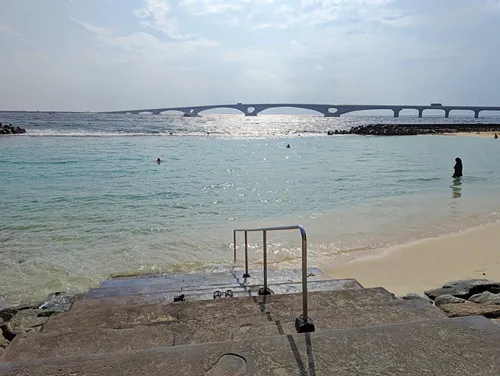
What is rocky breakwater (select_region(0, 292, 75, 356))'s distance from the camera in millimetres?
4562

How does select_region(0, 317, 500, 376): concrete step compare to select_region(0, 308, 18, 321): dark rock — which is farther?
select_region(0, 308, 18, 321): dark rock

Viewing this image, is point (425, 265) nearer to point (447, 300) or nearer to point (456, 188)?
point (447, 300)

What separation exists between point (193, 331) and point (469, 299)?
166 inches

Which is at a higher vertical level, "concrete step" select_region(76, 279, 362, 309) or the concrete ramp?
the concrete ramp

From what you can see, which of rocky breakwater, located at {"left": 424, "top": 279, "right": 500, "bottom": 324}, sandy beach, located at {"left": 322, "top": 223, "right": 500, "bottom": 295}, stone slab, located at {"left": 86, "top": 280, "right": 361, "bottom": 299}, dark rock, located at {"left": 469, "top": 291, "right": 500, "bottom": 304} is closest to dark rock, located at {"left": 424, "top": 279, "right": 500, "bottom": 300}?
rocky breakwater, located at {"left": 424, "top": 279, "right": 500, "bottom": 324}

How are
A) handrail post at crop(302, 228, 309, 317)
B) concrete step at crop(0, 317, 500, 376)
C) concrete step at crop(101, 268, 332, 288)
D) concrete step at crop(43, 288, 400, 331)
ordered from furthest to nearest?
concrete step at crop(101, 268, 332, 288) → concrete step at crop(43, 288, 400, 331) → handrail post at crop(302, 228, 309, 317) → concrete step at crop(0, 317, 500, 376)

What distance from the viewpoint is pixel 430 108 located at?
123625 millimetres

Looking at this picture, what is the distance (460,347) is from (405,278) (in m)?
4.95

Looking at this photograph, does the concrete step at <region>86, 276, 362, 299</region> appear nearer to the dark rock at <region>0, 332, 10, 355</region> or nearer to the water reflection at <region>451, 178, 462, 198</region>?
the dark rock at <region>0, 332, 10, 355</region>

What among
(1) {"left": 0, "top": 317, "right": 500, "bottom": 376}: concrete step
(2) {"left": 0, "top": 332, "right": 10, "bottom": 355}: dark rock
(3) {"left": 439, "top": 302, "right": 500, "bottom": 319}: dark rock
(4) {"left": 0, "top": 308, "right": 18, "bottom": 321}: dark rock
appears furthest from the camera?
(4) {"left": 0, "top": 308, "right": 18, "bottom": 321}: dark rock

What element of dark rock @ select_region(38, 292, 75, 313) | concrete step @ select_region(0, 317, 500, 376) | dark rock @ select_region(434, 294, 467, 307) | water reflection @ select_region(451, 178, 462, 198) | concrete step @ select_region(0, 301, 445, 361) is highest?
concrete step @ select_region(0, 317, 500, 376)

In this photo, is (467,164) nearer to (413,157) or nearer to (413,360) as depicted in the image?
(413,157)

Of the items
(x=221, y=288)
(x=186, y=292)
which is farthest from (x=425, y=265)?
(x=186, y=292)

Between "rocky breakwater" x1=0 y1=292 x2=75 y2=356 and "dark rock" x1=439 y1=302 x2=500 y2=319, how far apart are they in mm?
4770
